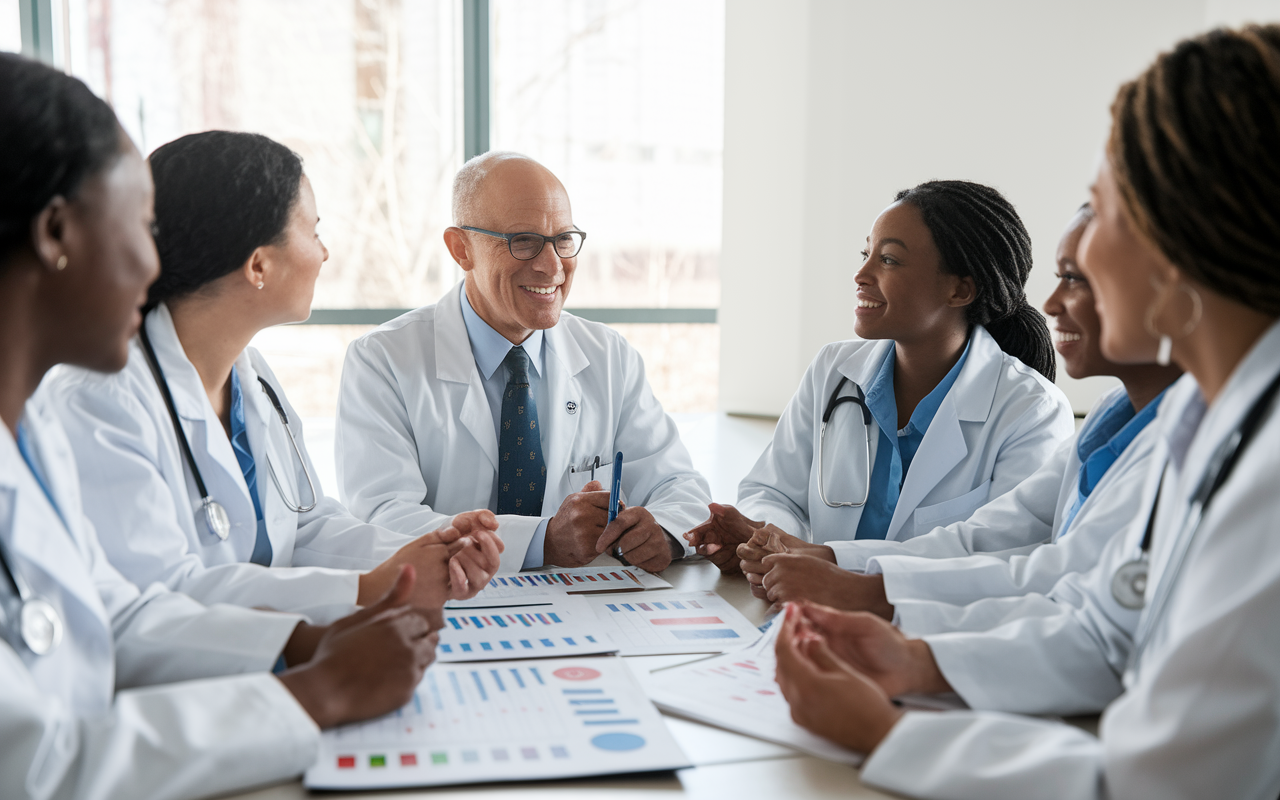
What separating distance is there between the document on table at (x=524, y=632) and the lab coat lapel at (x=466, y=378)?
26.2 inches

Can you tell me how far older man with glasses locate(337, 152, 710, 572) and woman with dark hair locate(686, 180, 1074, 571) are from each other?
278 mm

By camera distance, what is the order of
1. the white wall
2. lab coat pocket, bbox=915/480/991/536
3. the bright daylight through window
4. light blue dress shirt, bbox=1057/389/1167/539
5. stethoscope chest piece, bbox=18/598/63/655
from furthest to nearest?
the bright daylight through window
the white wall
lab coat pocket, bbox=915/480/991/536
light blue dress shirt, bbox=1057/389/1167/539
stethoscope chest piece, bbox=18/598/63/655

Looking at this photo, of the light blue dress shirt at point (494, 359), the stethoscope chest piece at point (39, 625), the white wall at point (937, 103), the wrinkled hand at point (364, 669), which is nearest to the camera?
the stethoscope chest piece at point (39, 625)

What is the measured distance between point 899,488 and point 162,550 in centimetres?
143

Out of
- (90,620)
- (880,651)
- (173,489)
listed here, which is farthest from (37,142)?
(880,651)

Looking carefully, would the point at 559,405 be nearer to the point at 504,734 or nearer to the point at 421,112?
the point at 504,734

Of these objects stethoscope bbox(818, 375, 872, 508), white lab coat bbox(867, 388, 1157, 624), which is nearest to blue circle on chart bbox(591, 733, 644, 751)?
white lab coat bbox(867, 388, 1157, 624)

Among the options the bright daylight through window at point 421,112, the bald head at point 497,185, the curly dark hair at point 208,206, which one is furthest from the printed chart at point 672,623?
the bright daylight through window at point 421,112

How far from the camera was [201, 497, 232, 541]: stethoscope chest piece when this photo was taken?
1.44 meters

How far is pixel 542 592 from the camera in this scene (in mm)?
1600

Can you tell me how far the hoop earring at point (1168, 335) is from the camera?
3.08ft

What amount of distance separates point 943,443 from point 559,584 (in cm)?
88

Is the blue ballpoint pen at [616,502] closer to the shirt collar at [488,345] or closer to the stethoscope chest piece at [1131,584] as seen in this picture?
the shirt collar at [488,345]

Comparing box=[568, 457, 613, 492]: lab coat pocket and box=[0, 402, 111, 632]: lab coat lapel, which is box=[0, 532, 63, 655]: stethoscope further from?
box=[568, 457, 613, 492]: lab coat pocket
